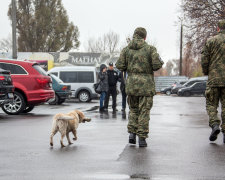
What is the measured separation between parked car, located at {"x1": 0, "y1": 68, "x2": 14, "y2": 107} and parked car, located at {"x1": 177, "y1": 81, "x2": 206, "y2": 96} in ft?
90.3

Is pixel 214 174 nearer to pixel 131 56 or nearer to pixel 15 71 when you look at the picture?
pixel 131 56

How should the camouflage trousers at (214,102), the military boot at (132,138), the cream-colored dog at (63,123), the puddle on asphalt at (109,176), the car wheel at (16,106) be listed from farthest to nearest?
the car wheel at (16,106), the camouflage trousers at (214,102), the military boot at (132,138), the cream-colored dog at (63,123), the puddle on asphalt at (109,176)

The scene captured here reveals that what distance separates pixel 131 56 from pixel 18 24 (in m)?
52.6

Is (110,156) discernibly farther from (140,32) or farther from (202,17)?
(202,17)

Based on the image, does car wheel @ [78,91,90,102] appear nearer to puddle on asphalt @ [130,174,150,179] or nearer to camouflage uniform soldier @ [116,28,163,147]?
camouflage uniform soldier @ [116,28,163,147]

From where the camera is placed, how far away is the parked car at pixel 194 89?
127ft

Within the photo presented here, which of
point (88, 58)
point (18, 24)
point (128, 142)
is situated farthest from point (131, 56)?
point (18, 24)

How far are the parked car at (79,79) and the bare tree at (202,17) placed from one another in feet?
37.7

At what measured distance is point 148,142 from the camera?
26.4ft

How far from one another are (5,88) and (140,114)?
230 inches

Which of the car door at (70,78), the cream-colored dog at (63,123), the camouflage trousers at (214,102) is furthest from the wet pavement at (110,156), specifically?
the car door at (70,78)

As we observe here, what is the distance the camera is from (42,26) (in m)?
59.5

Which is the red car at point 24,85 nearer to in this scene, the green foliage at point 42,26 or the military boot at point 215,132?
the military boot at point 215,132

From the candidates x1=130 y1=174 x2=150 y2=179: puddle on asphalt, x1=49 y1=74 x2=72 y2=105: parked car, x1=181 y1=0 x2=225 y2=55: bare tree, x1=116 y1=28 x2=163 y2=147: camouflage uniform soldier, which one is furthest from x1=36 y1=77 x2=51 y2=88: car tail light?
x1=181 y1=0 x2=225 y2=55: bare tree
